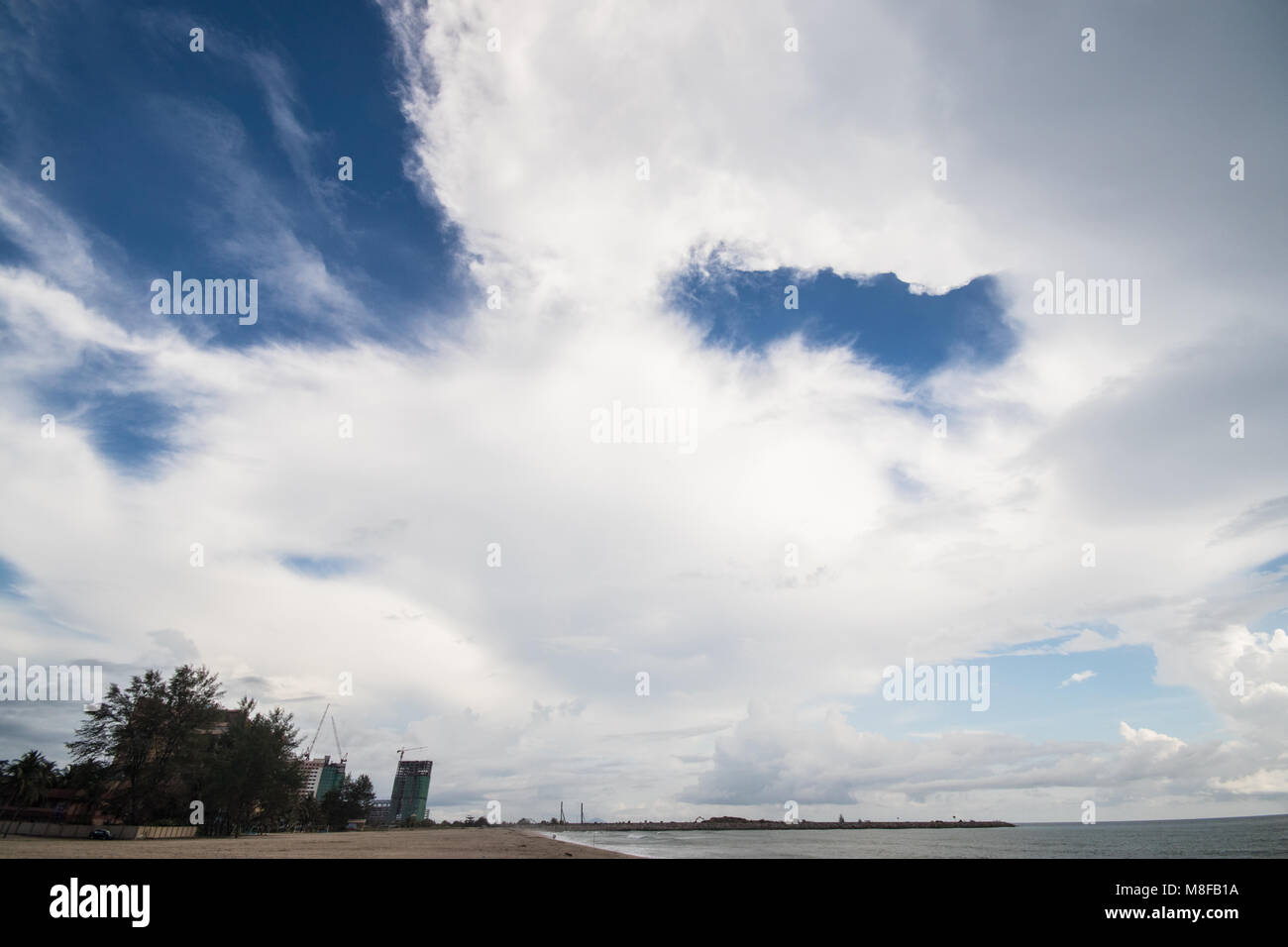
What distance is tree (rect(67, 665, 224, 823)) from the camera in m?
70.7

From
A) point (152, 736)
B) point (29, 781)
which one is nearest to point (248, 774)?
point (152, 736)

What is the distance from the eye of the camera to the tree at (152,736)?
70688 millimetres

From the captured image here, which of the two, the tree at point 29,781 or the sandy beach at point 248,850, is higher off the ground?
the sandy beach at point 248,850

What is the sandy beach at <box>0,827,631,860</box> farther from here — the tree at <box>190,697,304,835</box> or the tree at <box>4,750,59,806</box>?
the tree at <box>4,750,59,806</box>

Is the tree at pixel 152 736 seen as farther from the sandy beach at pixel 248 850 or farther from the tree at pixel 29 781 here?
the tree at pixel 29 781

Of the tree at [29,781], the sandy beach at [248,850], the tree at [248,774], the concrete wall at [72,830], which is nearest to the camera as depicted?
the sandy beach at [248,850]

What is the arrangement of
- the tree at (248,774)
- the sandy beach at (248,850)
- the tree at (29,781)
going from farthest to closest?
the tree at (29,781), the tree at (248,774), the sandy beach at (248,850)

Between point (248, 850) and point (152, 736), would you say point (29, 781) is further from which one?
point (248, 850)

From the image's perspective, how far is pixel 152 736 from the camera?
242 ft

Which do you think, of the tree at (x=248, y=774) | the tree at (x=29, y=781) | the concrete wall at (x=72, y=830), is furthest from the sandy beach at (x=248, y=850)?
the tree at (x=29, y=781)
